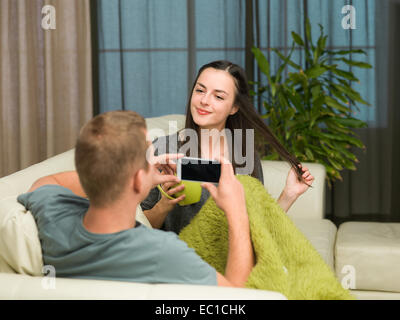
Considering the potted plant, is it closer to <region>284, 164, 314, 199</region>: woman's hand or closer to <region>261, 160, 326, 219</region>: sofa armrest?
<region>261, 160, 326, 219</region>: sofa armrest

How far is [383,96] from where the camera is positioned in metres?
3.49

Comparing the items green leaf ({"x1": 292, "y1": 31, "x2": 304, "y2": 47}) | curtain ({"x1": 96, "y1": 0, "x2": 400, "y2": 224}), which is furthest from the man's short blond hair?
curtain ({"x1": 96, "y1": 0, "x2": 400, "y2": 224})

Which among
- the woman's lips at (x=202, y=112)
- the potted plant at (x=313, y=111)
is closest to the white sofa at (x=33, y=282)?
the woman's lips at (x=202, y=112)

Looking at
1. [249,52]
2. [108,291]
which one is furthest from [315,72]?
[108,291]

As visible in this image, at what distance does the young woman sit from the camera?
188cm

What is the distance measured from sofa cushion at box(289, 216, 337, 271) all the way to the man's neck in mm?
1259

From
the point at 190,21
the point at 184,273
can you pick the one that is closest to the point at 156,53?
the point at 190,21

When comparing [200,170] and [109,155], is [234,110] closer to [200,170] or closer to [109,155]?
[200,170]

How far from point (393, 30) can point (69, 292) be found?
3110 millimetres

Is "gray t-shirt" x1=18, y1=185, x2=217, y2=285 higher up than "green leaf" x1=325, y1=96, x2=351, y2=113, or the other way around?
"green leaf" x1=325, y1=96, x2=351, y2=113

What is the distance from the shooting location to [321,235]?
2.32m

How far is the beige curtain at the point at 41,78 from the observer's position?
3592 millimetres

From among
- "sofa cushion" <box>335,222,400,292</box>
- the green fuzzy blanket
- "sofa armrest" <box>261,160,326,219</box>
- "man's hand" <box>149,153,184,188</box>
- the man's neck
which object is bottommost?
"sofa cushion" <box>335,222,400,292</box>

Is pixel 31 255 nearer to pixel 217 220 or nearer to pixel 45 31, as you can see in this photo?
pixel 217 220
